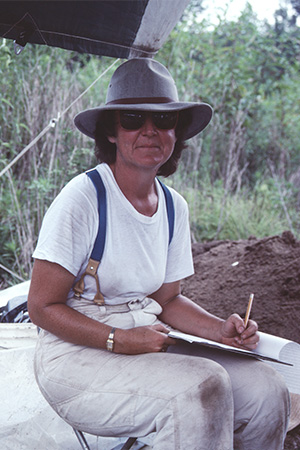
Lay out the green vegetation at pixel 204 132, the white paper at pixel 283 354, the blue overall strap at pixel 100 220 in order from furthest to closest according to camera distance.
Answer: the green vegetation at pixel 204 132 < the white paper at pixel 283 354 < the blue overall strap at pixel 100 220

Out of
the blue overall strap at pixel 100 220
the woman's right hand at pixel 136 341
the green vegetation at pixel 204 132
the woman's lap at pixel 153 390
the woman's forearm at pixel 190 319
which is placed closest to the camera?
the woman's lap at pixel 153 390

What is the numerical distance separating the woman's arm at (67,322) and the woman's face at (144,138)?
1.88 ft

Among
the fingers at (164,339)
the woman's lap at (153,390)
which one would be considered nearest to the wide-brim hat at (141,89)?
the fingers at (164,339)

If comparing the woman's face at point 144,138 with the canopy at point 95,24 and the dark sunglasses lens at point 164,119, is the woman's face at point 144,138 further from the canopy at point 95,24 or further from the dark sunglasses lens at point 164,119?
the canopy at point 95,24

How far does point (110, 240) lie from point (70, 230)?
180 millimetres

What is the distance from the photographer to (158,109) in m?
2.27

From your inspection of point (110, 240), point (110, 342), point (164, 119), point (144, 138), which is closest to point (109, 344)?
point (110, 342)

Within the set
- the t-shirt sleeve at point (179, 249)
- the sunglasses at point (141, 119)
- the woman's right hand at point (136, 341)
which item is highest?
the sunglasses at point (141, 119)

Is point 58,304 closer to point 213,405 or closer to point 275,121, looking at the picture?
point 213,405

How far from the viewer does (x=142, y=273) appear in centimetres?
233

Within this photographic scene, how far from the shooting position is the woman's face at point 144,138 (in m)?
2.37

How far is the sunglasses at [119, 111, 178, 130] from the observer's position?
2355mm

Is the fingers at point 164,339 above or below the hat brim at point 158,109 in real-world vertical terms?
below

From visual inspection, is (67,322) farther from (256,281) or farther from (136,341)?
(256,281)
